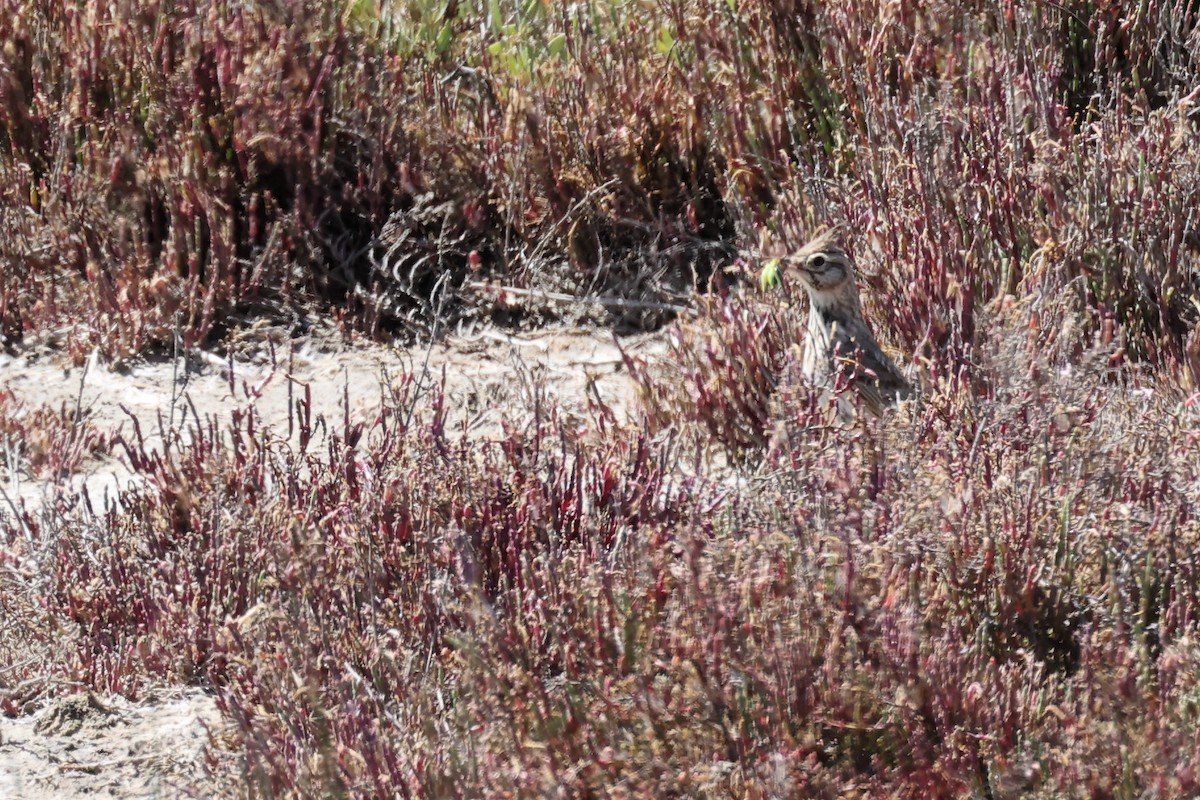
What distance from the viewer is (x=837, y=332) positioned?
407 centimetres

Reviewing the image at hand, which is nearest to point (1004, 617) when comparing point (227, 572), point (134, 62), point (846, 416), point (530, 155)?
point (846, 416)

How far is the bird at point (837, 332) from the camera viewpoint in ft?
12.9

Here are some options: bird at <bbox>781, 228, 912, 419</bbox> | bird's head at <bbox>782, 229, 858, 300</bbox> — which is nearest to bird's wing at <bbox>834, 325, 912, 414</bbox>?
bird at <bbox>781, 228, 912, 419</bbox>

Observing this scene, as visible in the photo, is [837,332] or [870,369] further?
[837,332]

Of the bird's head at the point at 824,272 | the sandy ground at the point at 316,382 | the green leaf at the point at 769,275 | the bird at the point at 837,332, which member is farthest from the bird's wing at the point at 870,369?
the sandy ground at the point at 316,382

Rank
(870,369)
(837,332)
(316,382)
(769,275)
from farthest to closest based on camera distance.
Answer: (316,382) → (769,275) → (837,332) → (870,369)

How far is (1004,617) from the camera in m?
2.87

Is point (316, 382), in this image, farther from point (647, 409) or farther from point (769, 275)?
point (769, 275)

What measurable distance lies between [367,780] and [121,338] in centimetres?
303

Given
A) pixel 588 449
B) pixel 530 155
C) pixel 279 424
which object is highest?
pixel 530 155

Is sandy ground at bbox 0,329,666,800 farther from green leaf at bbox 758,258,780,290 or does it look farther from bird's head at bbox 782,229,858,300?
bird's head at bbox 782,229,858,300

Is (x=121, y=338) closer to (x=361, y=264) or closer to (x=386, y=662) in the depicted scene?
(x=361, y=264)

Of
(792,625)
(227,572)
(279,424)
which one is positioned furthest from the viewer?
(279,424)

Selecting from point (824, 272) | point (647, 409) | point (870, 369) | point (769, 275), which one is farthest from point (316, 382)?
point (870, 369)
